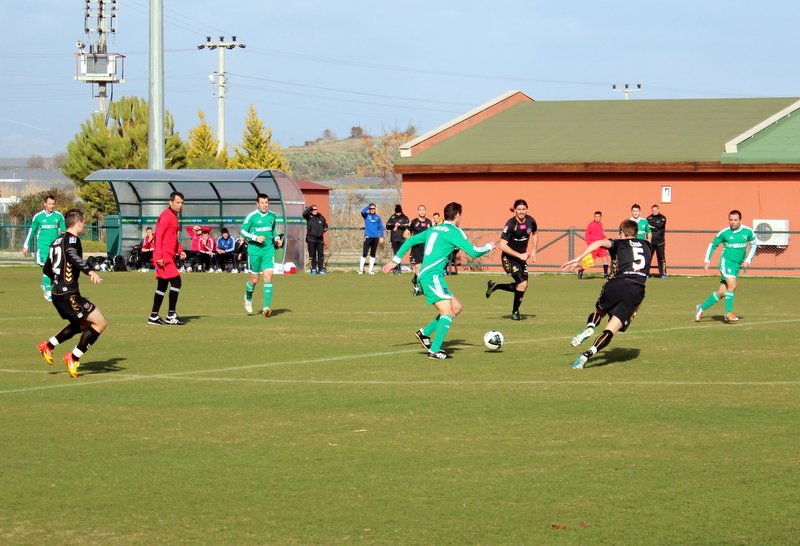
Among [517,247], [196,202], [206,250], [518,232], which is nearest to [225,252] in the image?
[206,250]

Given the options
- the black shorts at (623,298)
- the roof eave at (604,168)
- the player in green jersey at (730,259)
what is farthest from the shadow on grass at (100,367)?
the roof eave at (604,168)

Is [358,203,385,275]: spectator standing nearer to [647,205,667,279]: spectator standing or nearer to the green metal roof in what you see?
the green metal roof

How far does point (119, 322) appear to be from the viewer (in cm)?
2117

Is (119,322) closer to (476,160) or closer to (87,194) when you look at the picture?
(476,160)

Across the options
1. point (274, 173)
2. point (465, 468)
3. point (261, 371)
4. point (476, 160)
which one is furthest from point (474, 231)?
point (465, 468)

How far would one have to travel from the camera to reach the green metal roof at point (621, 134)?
4094 centimetres

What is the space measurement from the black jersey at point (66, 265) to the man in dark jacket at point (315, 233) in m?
22.7

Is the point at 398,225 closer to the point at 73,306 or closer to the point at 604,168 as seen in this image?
the point at 604,168

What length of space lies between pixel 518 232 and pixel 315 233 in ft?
53.1

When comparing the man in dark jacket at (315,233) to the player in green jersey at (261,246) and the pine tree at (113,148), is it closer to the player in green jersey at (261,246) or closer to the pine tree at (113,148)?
the player in green jersey at (261,246)

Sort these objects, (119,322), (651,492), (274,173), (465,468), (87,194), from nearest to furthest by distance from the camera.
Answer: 1. (651,492)
2. (465,468)
3. (119,322)
4. (274,173)
5. (87,194)

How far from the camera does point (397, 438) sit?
1044cm

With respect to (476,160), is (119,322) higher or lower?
lower

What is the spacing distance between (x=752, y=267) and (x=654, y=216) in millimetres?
3926
